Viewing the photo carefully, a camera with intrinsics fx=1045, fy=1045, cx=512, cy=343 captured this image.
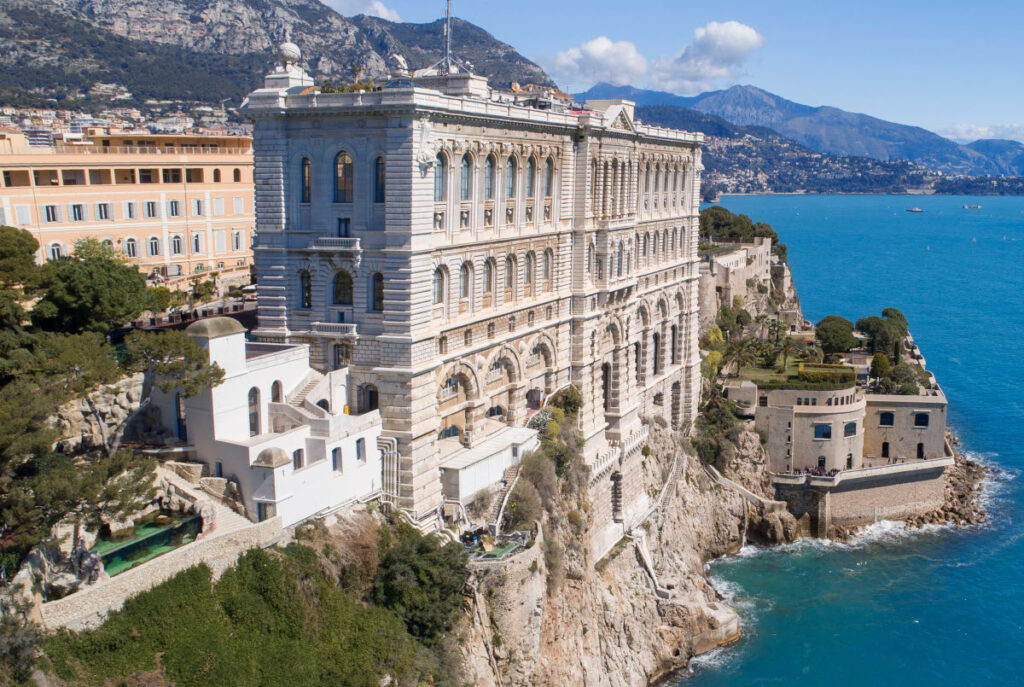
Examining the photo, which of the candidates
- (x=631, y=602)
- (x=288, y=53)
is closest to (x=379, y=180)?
(x=288, y=53)

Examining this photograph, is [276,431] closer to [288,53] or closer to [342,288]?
[342,288]

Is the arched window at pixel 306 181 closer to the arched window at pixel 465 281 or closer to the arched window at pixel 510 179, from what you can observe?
the arched window at pixel 465 281

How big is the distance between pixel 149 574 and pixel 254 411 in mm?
9638

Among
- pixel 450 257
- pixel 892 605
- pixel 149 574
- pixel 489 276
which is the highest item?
pixel 450 257

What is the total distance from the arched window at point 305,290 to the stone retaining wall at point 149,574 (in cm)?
1123

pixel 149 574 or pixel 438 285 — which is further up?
pixel 438 285

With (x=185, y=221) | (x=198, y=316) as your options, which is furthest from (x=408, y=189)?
(x=185, y=221)

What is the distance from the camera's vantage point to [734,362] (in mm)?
85875

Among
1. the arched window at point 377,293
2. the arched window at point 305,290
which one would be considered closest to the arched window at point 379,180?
the arched window at point 377,293

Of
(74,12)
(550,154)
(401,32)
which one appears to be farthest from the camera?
(401,32)

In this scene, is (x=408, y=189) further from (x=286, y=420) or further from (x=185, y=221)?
(x=185, y=221)

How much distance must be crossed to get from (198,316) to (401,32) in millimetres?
145115

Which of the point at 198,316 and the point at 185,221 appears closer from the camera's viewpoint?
the point at 198,316

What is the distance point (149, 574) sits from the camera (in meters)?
31.3
